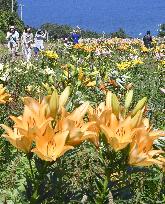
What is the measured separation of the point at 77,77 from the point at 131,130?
6.49 ft

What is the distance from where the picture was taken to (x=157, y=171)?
2740 mm

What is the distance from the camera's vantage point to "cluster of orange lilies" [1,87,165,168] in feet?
5.78

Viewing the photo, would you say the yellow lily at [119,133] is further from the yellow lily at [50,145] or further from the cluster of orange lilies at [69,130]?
the yellow lily at [50,145]

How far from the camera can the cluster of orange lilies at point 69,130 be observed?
1762 millimetres

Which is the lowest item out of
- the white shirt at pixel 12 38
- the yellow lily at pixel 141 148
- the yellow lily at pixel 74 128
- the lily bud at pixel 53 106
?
the yellow lily at pixel 141 148

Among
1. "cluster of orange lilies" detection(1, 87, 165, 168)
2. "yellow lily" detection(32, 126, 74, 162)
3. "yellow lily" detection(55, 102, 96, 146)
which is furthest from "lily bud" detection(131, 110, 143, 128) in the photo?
"yellow lily" detection(32, 126, 74, 162)

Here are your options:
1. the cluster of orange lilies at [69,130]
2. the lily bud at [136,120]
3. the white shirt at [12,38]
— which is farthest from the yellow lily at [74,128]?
the white shirt at [12,38]

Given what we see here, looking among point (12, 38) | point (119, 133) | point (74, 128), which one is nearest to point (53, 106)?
point (74, 128)

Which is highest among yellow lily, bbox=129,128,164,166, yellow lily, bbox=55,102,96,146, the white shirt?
the white shirt

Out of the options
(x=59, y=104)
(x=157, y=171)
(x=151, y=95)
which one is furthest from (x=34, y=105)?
(x=151, y=95)

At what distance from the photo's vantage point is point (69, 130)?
178 cm

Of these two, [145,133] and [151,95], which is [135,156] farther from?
[151,95]

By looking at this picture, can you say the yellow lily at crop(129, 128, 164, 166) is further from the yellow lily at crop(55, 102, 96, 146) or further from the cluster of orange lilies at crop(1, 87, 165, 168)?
the yellow lily at crop(55, 102, 96, 146)

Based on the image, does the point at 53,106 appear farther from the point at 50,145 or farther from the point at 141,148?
the point at 141,148
